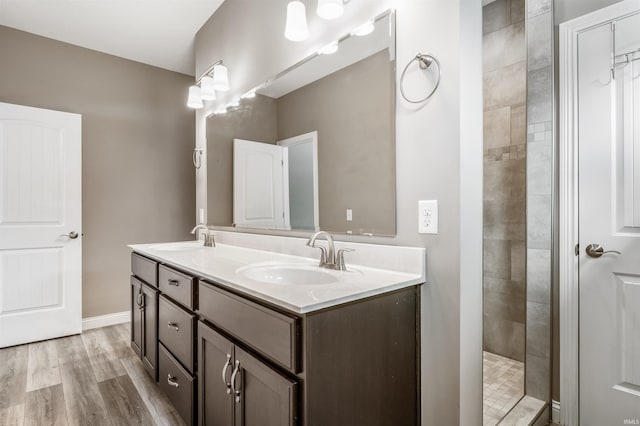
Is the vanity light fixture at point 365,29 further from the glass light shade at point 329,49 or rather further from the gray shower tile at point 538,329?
the gray shower tile at point 538,329

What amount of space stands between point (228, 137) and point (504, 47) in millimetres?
2140

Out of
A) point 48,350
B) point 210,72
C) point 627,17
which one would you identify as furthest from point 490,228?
point 48,350

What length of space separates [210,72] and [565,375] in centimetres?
315

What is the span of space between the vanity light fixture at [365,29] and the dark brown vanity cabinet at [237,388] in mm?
1398

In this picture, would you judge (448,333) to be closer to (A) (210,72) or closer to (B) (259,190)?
A: (B) (259,190)

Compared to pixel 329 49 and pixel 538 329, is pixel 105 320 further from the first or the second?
pixel 538 329

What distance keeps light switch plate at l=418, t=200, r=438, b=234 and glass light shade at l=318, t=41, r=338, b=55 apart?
897 millimetres

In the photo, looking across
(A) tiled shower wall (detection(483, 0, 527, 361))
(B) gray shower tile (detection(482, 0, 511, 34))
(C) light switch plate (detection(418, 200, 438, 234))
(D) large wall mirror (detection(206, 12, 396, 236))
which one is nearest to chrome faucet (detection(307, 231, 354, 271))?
(D) large wall mirror (detection(206, 12, 396, 236))

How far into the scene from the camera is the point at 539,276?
1782 millimetres

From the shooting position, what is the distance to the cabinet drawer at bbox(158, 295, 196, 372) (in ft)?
5.05

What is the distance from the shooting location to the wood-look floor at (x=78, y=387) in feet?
5.99

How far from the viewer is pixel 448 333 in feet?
3.93

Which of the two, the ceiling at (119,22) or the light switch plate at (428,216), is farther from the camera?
the ceiling at (119,22)

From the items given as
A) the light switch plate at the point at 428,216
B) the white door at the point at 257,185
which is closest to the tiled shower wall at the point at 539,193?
the light switch plate at the point at 428,216
